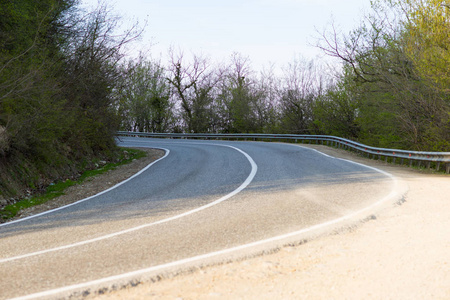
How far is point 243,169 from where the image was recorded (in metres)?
13.5

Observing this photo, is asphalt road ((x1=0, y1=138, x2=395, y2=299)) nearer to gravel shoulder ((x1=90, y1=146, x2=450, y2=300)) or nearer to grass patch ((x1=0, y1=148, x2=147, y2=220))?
gravel shoulder ((x1=90, y1=146, x2=450, y2=300))

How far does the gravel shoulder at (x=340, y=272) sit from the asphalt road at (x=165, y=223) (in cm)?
49

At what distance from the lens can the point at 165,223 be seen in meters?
6.70

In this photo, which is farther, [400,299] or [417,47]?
[417,47]

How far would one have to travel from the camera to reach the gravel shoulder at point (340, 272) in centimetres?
383

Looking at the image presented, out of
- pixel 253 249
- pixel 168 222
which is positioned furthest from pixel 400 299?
pixel 168 222

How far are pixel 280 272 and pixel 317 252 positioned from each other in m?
0.87

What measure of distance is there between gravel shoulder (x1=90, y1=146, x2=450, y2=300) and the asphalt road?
1.62ft

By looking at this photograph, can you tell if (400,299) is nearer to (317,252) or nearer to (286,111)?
(317,252)

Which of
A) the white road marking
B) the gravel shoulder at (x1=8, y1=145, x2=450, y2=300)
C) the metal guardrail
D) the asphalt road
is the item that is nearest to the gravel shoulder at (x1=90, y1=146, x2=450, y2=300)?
the gravel shoulder at (x1=8, y1=145, x2=450, y2=300)


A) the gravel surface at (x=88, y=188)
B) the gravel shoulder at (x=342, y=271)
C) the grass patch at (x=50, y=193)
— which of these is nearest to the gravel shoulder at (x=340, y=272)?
the gravel shoulder at (x=342, y=271)

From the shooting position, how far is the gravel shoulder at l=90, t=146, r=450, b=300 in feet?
12.6

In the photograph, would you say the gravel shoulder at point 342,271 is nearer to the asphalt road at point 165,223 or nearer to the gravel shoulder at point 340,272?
the gravel shoulder at point 340,272

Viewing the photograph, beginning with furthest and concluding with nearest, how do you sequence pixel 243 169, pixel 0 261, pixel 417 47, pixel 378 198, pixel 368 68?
pixel 368 68 → pixel 417 47 → pixel 243 169 → pixel 378 198 → pixel 0 261
